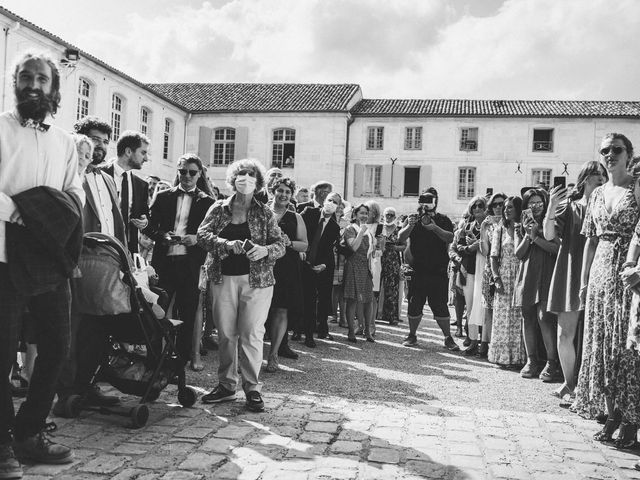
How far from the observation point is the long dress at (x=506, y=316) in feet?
25.5

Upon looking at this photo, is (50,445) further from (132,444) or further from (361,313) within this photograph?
(361,313)

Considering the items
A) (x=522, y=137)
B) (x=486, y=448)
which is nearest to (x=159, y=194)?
(x=486, y=448)

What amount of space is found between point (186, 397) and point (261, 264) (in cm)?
122

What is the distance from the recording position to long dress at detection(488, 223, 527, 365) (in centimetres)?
777

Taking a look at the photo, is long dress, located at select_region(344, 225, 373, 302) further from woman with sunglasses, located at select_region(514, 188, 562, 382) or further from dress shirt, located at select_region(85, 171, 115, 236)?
dress shirt, located at select_region(85, 171, 115, 236)

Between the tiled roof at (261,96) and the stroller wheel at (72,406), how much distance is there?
3272cm

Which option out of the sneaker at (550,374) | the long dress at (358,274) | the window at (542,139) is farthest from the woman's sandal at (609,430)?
the window at (542,139)

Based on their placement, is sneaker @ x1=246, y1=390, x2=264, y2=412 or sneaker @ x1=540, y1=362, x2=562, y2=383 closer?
sneaker @ x1=246, y1=390, x2=264, y2=412

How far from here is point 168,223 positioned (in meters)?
6.56

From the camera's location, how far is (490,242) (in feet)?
28.4

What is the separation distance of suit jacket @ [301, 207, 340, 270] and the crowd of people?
0.02 m

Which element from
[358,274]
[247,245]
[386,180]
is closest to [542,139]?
[386,180]

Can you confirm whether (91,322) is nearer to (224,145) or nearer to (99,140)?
(99,140)

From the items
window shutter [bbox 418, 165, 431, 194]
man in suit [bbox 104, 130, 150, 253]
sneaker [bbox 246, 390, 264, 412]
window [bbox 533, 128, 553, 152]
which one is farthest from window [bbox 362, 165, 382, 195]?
sneaker [bbox 246, 390, 264, 412]
